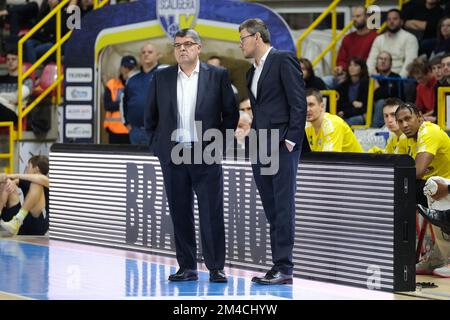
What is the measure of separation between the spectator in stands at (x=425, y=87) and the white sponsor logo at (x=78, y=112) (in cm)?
466

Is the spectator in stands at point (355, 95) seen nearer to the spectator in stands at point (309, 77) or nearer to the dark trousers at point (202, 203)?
the spectator in stands at point (309, 77)

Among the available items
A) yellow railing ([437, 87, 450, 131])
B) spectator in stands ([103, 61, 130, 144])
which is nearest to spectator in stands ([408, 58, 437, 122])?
yellow railing ([437, 87, 450, 131])

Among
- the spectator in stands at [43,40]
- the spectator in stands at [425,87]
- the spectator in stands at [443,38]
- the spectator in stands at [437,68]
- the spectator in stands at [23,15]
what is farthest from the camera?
the spectator in stands at [23,15]

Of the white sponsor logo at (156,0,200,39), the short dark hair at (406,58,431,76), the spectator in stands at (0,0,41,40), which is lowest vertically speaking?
the short dark hair at (406,58,431,76)

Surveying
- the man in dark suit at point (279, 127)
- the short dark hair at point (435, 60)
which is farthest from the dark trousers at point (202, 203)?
the short dark hair at point (435, 60)

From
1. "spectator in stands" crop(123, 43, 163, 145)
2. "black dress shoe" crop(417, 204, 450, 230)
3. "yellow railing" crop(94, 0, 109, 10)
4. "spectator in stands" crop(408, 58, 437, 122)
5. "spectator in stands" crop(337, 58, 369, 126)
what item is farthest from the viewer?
"yellow railing" crop(94, 0, 109, 10)

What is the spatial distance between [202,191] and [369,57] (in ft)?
22.9

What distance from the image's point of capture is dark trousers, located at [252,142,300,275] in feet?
29.7

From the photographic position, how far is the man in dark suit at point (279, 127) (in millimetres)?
9000

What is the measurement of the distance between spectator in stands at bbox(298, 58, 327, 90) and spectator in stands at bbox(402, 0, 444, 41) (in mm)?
1725

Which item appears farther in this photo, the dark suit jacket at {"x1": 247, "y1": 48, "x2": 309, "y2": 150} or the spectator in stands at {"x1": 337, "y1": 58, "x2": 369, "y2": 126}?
the spectator in stands at {"x1": 337, "y1": 58, "x2": 369, "y2": 126}

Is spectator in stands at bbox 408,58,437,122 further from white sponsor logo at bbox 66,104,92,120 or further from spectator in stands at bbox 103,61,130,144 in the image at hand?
white sponsor logo at bbox 66,104,92,120
